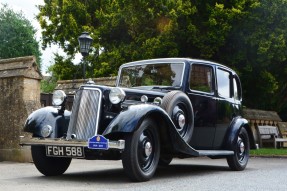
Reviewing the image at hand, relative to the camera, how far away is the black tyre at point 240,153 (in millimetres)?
9094

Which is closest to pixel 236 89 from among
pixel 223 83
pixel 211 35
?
pixel 223 83

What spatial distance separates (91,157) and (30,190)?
3.86ft

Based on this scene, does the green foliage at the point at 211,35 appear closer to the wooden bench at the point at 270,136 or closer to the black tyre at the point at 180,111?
the wooden bench at the point at 270,136

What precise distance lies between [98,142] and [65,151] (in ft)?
2.16

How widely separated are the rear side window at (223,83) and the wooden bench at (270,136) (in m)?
9.91

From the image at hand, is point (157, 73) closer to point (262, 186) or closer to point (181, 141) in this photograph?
point (181, 141)

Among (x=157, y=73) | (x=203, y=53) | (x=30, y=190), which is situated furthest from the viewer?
(x=203, y=53)

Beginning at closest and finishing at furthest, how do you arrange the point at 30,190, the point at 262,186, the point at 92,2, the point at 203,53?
the point at 30,190, the point at 262,186, the point at 203,53, the point at 92,2

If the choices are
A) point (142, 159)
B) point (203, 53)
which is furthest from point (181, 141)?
point (203, 53)

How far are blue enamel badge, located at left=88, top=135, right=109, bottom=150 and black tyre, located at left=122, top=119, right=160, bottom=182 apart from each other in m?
0.35

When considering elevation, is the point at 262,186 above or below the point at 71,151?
below

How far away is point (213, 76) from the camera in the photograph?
910 cm

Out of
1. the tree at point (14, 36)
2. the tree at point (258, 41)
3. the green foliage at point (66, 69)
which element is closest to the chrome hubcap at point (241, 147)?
the tree at point (258, 41)

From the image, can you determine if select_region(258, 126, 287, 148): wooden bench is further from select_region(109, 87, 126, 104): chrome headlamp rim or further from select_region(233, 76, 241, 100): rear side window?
select_region(109, 87, 126, 104): chrome headlamp rim
